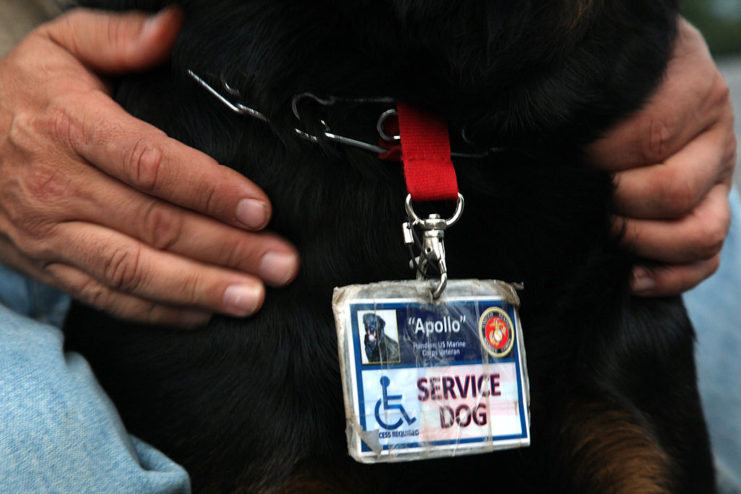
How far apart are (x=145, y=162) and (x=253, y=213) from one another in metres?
0.17

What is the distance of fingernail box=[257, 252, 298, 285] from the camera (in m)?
1.15

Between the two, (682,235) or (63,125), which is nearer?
(63,125)

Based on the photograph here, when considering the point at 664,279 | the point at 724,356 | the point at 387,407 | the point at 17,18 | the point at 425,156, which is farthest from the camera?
the point at 724,356

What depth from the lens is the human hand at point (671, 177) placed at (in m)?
1.30

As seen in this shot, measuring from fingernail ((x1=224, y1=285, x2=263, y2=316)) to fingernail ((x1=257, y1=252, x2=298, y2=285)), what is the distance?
0.02 m

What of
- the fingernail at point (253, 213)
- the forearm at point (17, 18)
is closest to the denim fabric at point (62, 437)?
the fingernail at point (253, 213)

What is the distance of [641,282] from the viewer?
1.29m

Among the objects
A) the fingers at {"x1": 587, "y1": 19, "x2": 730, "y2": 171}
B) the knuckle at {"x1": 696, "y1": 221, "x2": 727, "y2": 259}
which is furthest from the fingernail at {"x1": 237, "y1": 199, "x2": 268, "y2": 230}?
the knuckle at {"x1": 696, "y1": 221, "x2": 727, "y2": 259}

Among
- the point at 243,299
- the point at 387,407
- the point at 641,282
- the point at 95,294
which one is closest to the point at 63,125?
the point at 95,294

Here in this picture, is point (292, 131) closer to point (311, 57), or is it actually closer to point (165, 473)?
point (311, 57)

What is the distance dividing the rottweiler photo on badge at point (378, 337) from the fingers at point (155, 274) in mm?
Result: 228

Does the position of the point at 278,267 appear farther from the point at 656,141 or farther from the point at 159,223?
the point at 656,141

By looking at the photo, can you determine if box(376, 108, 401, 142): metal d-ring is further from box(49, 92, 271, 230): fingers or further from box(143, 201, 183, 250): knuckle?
box(143, 201, 183, 250): knuckle

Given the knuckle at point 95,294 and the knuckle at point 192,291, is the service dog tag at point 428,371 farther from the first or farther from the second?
the knuckle at point 95,294
